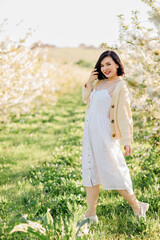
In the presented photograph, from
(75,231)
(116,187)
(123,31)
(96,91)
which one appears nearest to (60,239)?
(75,231)

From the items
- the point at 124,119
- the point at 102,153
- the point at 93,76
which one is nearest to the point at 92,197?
the point at 102,153

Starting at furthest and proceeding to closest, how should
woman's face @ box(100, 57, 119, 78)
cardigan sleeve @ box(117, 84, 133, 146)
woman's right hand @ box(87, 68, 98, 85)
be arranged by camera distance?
woman's right hand @ box(87, 68, 98, 85)
woman's face @ box(100, 57, 119, 78)
cardigan sleeve @ box(117, 84, 133, 146)

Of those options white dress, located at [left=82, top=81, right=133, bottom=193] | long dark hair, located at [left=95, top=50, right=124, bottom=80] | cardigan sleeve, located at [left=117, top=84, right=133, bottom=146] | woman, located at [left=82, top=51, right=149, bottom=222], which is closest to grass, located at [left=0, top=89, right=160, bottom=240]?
woman, located at [left=82, top=51, right=149, bottom=222]

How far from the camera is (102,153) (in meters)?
2.95

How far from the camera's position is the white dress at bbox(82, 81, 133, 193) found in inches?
115

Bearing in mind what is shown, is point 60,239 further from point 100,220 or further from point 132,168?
point 132,168

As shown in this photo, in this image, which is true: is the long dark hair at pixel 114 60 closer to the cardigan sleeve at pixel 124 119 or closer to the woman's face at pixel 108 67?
the woman's face at pixel 108 67

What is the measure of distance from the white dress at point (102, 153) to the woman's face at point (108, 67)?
0.21 m

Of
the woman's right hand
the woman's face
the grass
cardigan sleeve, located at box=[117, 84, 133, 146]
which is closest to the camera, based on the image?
the grass

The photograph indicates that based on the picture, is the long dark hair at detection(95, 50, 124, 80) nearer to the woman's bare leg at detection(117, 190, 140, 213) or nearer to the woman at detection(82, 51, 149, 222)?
the woman at detection(82, 51, 149, 222)

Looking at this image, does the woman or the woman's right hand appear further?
the woman's right hand

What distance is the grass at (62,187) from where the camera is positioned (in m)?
2.83

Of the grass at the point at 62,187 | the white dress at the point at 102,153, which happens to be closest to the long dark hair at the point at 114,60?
the white dress at the point at 102,153

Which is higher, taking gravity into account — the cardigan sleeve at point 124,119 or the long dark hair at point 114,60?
the long dark hair at point 114,60
